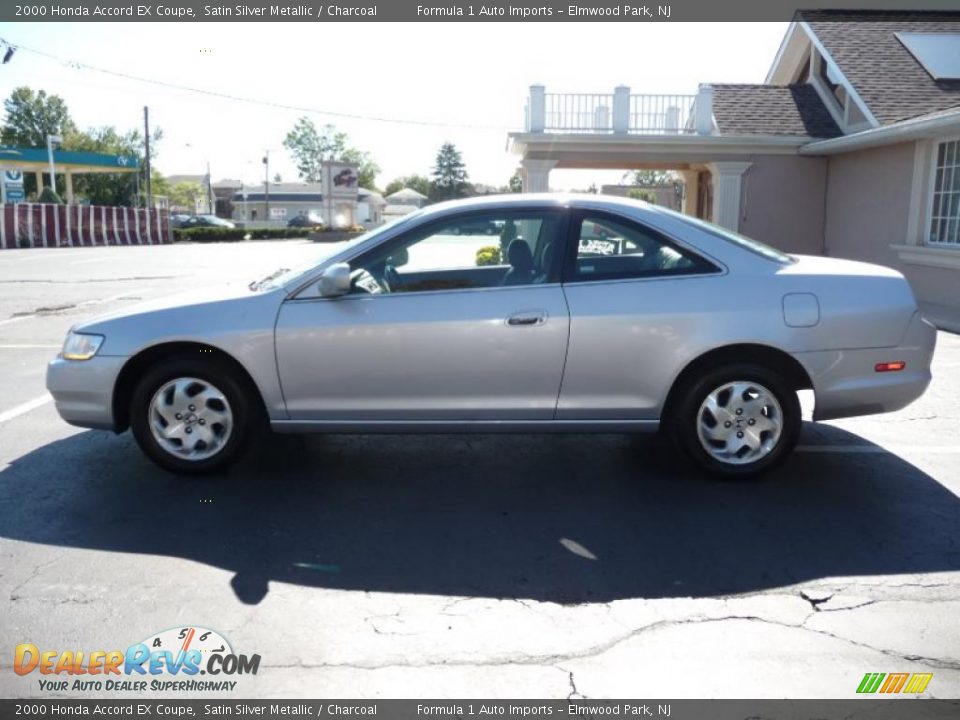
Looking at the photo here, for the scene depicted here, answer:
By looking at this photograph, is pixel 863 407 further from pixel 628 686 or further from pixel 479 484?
pixel 628 686

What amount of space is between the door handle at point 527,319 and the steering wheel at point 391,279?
70 centimetres

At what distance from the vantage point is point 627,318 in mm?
4695

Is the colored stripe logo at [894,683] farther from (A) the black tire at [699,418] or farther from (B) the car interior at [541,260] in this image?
(B) the car interior at [541,260]

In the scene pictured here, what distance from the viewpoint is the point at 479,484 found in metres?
4.95

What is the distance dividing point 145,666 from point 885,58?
62.4ft

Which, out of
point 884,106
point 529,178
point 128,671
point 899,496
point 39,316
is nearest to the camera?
point 128,671

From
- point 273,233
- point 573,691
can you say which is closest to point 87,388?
point 573,691

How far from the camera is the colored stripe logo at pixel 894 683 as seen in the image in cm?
291

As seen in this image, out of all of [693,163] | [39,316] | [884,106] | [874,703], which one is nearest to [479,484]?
[874,703]

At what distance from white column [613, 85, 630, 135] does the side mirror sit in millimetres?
15195

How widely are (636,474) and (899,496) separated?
1.45 m

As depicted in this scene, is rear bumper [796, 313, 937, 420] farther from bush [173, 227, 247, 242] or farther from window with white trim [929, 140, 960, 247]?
bush [173, 227, 247, 242]

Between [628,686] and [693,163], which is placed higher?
[693,163]

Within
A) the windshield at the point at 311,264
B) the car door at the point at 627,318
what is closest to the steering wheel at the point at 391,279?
the windshield at the point at 311,264
